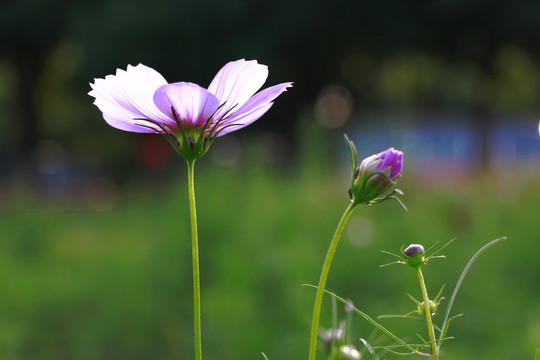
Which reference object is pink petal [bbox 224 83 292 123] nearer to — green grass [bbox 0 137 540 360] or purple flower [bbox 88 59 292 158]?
purple flower [bbox 88 59 292 158]

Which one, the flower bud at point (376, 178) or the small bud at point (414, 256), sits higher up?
the flower bud at point (376, 178)

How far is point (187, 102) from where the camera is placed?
336mm

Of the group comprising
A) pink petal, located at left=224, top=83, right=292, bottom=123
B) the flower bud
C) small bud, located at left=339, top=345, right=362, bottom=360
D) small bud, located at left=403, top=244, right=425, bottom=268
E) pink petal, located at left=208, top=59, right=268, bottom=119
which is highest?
Result: pink petal, located at left=208, top=59, right=268, bottom=119

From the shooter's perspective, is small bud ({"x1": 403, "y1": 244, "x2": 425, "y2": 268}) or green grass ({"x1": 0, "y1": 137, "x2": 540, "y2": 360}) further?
green grass ({"x1": 0, "y1": 137, "x2": 540, "y2": 360})

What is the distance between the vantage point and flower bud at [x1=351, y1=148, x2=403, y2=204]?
0.31 meters

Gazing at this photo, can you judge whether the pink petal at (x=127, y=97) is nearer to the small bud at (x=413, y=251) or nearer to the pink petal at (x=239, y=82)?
the pink petal at (x=239, y=82)

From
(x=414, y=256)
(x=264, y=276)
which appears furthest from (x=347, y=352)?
(x=264, y=276)

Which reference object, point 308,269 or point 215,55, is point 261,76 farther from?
point 215,55

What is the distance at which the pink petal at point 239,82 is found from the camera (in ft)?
1.11

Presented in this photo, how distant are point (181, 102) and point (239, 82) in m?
0.03

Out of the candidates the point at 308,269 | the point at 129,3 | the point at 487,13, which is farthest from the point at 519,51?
the point at 308,269

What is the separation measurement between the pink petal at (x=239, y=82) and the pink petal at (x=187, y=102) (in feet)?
0.03

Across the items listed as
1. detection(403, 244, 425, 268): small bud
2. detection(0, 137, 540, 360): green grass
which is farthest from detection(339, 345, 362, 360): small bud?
detection(0, 137, 540, 360): green grass

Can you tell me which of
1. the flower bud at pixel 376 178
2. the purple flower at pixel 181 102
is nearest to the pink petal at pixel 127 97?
the purple flower at pixel 181 102
